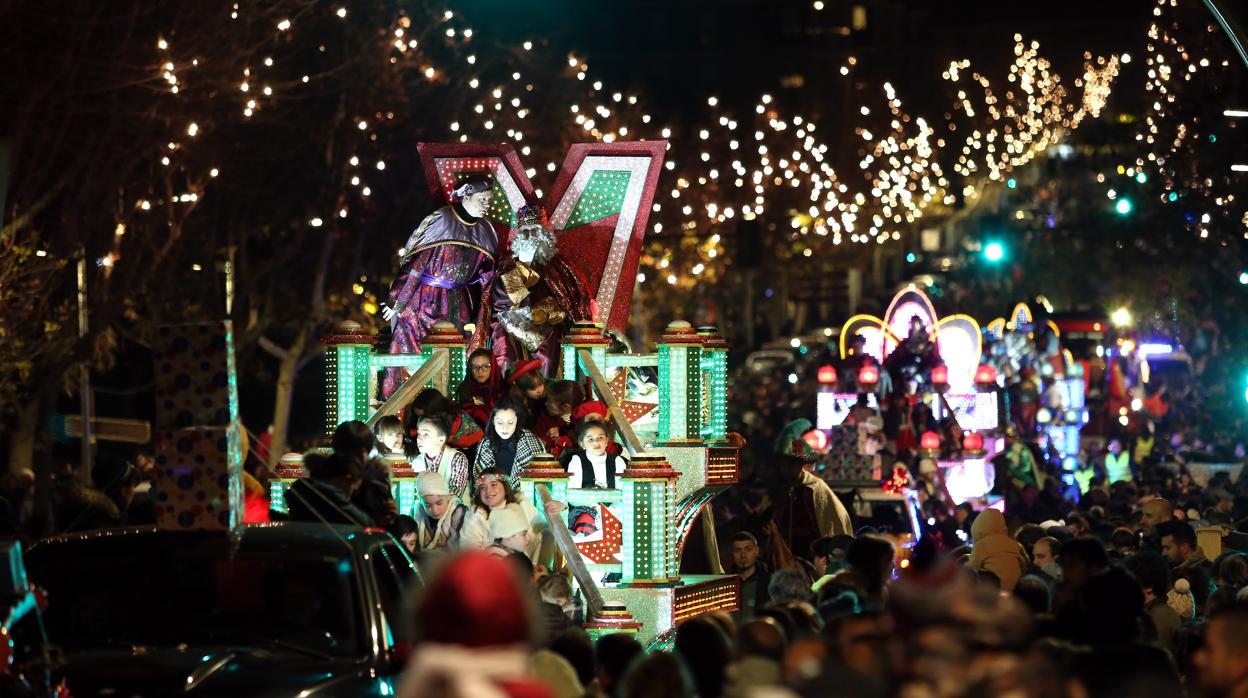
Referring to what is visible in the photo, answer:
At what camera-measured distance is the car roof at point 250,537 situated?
320 inches

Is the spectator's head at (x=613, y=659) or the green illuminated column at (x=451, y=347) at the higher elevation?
the green illuminated column at (x=451, y=347)

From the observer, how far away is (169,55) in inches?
872

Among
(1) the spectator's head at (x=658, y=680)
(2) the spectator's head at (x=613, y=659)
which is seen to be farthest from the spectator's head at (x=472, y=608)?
(2) the spectator's head at (x=613, y=659)

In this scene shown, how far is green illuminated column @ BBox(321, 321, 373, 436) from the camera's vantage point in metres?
15.2

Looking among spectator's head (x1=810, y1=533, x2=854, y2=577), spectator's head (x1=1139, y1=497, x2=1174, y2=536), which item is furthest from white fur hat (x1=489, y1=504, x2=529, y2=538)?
spectator's head (x1=1139, y1=497, x2=1174, y2=536)

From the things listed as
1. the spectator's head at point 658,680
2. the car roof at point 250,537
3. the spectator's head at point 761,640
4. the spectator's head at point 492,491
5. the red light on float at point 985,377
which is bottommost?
the spectator's head at point 658,680

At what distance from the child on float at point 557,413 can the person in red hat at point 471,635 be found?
33.7 ft

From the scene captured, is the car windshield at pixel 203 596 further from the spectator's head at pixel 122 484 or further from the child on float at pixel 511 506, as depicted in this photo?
the spectator's head at pixel 122 484

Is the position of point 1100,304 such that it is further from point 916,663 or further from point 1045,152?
point 916,663

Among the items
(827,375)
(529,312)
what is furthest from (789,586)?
(827,375)

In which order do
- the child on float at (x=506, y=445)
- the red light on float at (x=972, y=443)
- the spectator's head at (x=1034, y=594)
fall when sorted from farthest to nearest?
the red light on float at (x=972, y=443)
the child on float at (x=506, y=445)
the spectator's head at (x=1034, y=594)

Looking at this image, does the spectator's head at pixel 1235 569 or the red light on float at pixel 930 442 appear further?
the red light on float at pixel 930 442

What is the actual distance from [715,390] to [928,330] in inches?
435

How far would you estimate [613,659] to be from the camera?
7141 mm
